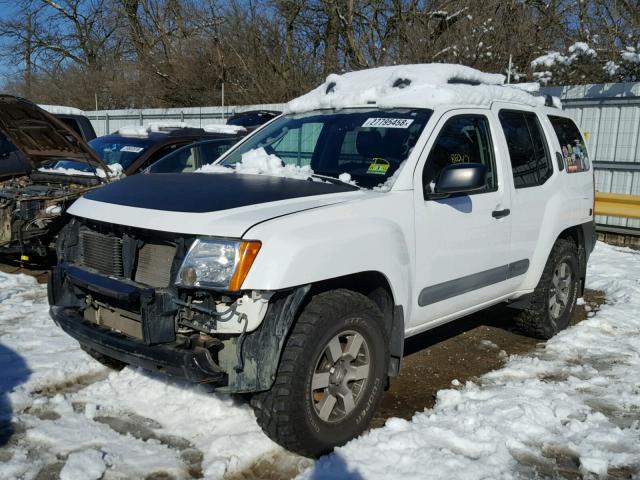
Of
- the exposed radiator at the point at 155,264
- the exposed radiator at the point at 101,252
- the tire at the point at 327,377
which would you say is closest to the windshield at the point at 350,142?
the tire at the point at 327,377

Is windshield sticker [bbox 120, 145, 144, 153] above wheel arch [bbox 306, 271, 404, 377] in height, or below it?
above

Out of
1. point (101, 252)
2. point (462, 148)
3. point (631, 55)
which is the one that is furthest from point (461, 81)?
point (631, 55)

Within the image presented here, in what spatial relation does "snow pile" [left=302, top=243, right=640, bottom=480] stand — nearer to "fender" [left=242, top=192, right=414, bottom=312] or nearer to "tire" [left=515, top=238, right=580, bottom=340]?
"tire" [left=515, top=238, right=580, bottom=340]

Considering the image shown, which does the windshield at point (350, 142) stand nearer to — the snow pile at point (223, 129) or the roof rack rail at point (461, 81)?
the roof rack rail at point (461, 81)

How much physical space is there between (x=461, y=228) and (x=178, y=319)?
1.96 m

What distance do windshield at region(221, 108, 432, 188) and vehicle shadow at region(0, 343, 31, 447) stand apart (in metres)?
2.03

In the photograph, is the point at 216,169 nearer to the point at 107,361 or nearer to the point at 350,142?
the point at 350,142

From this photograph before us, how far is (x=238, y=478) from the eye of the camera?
3.23 metres

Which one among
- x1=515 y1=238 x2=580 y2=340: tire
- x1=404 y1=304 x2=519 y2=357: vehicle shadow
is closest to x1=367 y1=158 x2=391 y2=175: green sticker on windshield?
x1=404 y1=304 x2=519 y2=357: vehicle shadow

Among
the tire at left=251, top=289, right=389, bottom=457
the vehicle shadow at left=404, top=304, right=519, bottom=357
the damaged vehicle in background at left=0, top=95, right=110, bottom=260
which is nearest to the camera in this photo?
the tire at left=251, top=289, right=389, bottom=457

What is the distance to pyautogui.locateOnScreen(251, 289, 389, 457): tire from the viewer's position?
3.17 m

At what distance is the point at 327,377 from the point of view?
3.42 metres

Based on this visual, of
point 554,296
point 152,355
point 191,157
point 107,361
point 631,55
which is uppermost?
point 631,55

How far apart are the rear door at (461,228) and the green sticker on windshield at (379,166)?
0.21 m
